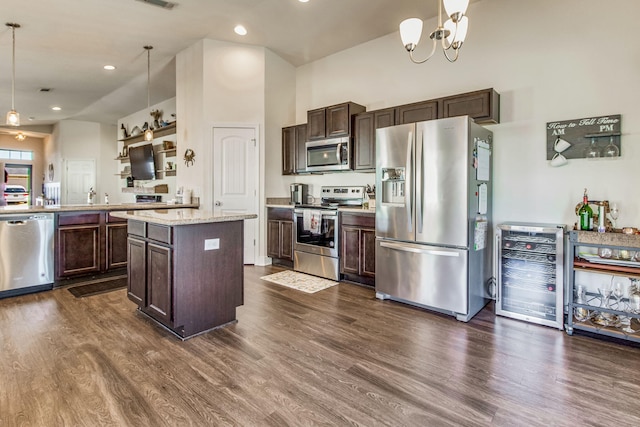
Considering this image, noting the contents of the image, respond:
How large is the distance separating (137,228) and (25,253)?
1.78 metres

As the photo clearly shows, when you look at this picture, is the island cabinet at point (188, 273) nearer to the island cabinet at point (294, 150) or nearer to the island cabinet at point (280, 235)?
the island cabinet at point (280, 235)

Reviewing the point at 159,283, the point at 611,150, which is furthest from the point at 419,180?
the point at 159,283

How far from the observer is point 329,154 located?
4.84 metres

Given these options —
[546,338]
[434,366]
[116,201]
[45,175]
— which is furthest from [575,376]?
[45,175]

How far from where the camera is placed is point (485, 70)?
377 cm

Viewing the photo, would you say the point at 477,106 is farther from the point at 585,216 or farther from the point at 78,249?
the point at 78,249

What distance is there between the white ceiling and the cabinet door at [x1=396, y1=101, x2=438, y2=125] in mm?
1126

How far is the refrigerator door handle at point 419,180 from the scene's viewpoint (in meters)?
3.31

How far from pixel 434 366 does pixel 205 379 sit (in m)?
1.49

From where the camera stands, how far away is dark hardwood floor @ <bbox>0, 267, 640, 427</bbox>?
179cm

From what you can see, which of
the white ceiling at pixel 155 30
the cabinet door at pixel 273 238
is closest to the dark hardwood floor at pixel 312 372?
the cabinet door at pixel 273 238

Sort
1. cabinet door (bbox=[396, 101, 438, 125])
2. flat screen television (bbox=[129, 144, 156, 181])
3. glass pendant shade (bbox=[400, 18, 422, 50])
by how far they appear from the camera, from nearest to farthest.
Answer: glass pendant shade (bbox=[400, 18, 422, 50]) → cabinet door (bbox=[396, 101, 438, 125]) → flat screen television (bbox=[129, 144, 156, 181])

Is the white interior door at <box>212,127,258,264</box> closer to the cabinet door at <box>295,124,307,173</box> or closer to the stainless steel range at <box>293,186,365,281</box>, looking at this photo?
the cabinet door at <box>295,124,307,173</box>

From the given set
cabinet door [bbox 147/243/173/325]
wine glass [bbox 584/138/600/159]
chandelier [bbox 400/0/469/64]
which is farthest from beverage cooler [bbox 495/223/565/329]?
cabinet door [bbox 147/243/173/325]
